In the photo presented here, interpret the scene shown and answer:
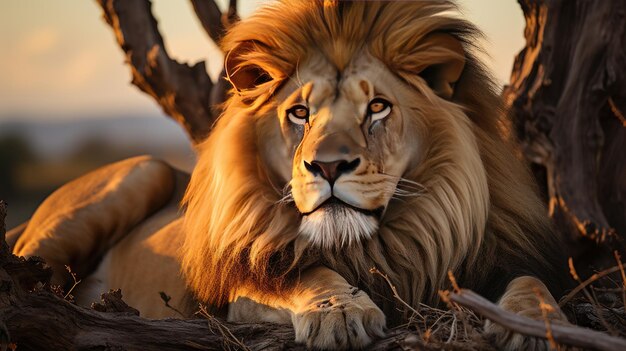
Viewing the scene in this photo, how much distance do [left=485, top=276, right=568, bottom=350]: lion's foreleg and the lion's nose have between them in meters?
0.65

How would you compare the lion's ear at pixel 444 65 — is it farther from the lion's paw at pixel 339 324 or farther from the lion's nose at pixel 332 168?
the lion's paw at pixel 339 324

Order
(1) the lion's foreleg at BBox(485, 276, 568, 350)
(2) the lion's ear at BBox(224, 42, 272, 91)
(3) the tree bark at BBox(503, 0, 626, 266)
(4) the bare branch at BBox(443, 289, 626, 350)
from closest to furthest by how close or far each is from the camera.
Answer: (4) the bare branch at BBox(443, 289, 626, 350) → (1) the lion's foreleg at BBox(485, 276, 568, 350) → (2) the lion's ear at BBox(224, 42, 272, 91) → (3) the tree bark at BBox(503, 0, 626, 266)

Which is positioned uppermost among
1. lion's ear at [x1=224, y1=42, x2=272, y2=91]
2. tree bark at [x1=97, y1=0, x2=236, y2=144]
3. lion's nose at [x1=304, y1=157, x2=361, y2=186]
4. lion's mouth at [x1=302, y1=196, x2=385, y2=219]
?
lion's ear at [x1=224, y1=42, x2=272, y2=91]

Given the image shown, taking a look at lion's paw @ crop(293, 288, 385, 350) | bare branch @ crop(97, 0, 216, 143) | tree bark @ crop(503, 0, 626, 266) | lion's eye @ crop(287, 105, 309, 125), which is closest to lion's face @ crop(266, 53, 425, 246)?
lion's eye @ crop(287, 105, 309, 125)

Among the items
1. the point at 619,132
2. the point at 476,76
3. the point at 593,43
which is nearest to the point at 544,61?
the point at 593,43

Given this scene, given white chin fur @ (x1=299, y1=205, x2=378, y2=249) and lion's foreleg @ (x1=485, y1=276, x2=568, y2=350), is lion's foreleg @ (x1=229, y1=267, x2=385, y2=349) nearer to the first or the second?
white chin fur @ (x1=299, y1=205, x2=378, y2=249)

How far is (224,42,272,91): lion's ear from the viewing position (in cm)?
363

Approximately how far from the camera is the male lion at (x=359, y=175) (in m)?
3.16

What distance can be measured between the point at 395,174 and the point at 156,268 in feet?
6.43

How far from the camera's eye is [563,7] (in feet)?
17.3

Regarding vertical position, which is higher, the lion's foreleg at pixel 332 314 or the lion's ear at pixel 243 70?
the lion's ear at pixel 243 70

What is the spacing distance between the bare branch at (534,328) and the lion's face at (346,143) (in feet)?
2.23

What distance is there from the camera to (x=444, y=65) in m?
3.51

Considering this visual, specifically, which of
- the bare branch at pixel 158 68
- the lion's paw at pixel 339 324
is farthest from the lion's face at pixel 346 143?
the bare branch at pixel 158 68
